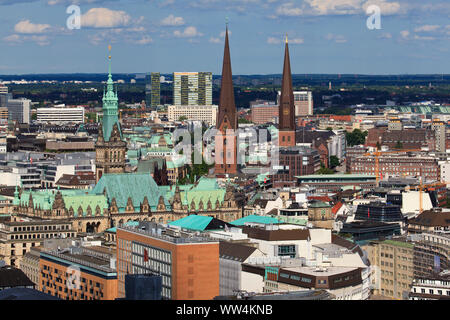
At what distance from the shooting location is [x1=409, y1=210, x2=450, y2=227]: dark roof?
89.4m

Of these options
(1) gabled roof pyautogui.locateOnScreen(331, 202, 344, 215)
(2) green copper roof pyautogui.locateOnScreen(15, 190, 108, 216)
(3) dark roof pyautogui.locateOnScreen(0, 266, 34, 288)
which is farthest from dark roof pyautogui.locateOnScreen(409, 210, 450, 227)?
(3) dark roof pyautogui.locateOnScreen(0, 266, 34, 288)

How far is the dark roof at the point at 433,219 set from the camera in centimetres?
8939

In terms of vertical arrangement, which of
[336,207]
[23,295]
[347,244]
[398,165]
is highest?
[23,295]

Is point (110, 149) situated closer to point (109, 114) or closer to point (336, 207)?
point (109, 114)

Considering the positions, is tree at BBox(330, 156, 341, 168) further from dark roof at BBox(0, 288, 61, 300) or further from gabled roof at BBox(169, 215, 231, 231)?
dark roof at BBox(0, 288, 61, 300)

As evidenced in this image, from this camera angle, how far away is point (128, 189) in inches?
3647

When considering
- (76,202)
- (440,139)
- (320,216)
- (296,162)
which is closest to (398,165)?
(296,162)

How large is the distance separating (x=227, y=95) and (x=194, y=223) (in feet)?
166

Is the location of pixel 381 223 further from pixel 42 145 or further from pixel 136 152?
pixel 42 145

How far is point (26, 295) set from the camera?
159ft

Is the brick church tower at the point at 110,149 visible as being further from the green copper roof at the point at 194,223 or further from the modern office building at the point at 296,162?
the modern office building at the point at 296,162

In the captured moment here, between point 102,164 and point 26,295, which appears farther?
point 102,164
